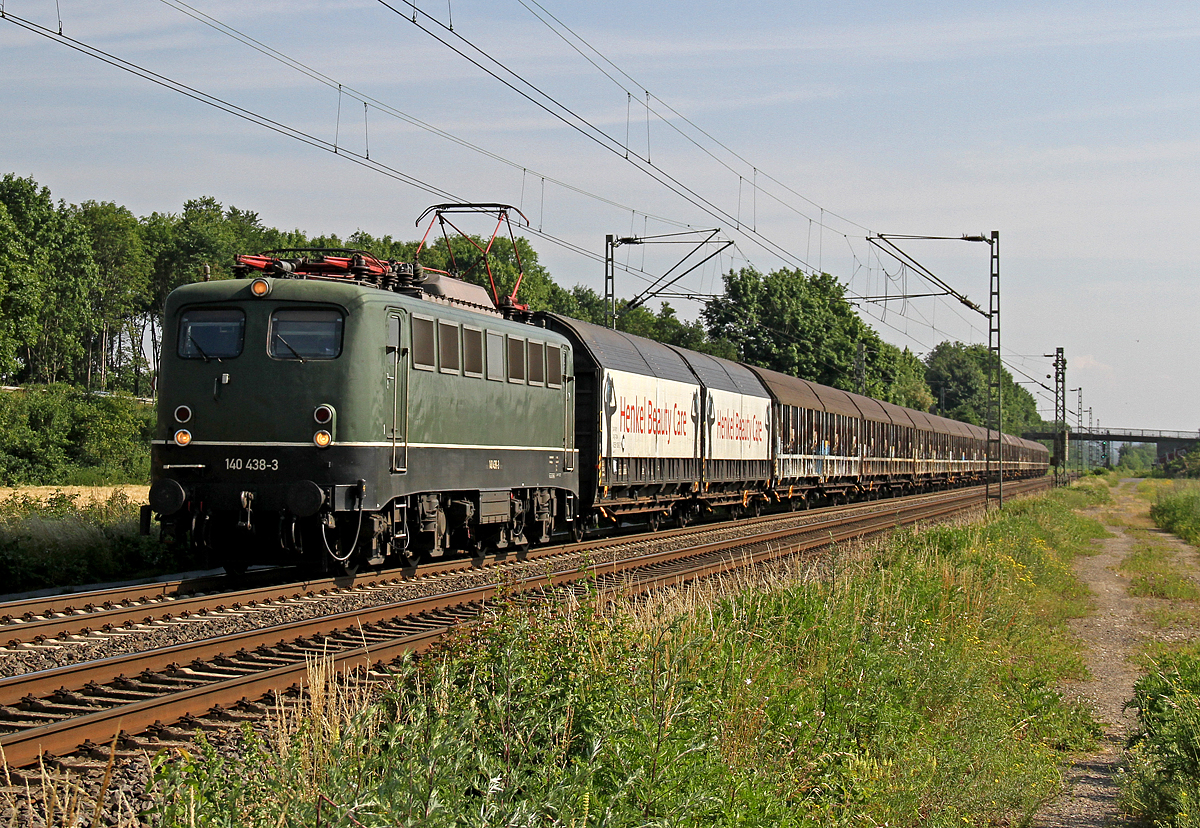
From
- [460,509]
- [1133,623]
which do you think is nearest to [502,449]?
[460,509]

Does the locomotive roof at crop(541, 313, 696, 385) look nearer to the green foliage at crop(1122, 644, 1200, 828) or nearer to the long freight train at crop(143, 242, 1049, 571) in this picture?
the long freight train at crop(143, 242, 1049, 571)

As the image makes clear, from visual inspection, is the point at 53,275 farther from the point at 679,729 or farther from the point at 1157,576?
the point at 679,729

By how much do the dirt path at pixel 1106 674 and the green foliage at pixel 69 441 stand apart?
3442cm

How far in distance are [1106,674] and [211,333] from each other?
11655mm

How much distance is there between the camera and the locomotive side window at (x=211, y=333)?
1308 cm

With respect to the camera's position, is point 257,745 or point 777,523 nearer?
point 257,745

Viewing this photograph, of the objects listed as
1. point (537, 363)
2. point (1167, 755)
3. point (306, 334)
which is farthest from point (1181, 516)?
point (306, 334)

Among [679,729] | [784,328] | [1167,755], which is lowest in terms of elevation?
[1167,755]

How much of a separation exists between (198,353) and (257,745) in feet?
30.0

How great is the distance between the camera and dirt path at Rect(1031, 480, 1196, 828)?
327 inches

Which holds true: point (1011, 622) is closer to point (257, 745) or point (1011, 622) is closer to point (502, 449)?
point (502, 449)

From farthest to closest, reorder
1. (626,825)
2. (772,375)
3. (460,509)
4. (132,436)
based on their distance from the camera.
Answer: (132,436) → (772,375) → (460,509) → (626,825)

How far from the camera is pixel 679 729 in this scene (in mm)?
5711

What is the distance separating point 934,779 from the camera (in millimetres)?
7512
